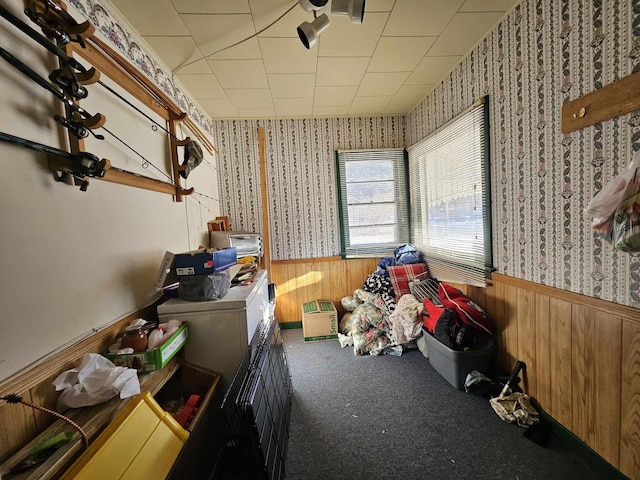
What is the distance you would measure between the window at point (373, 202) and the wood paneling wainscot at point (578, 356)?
1424 mm

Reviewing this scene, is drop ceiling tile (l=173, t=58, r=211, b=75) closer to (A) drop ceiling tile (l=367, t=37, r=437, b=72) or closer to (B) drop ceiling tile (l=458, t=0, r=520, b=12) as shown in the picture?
(A) drop ceiling tile (l=367, t=37, r=437, b=72)

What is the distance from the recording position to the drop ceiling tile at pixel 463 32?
5.61ft

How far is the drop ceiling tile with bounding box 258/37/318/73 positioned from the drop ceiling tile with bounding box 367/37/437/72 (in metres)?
0.49

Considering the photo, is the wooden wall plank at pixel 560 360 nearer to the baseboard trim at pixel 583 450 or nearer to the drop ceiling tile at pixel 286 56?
the baseboard trim at pixel 583 450

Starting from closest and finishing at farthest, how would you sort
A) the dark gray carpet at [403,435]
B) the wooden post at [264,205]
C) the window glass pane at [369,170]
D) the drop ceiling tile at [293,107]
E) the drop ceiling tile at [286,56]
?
the dark gray carpet at [403,435], the drop ceiling tile at [286,56], the drop ceiling tile at [293,107], the wooden post at [264,205], the window glass pane at [369,170]

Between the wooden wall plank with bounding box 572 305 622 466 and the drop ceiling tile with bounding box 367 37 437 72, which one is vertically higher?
the drop ceiling tile with bounding box 367 37 437 72

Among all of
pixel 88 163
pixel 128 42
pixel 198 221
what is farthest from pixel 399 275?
pixel 128 42

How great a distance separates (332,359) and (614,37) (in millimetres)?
2706

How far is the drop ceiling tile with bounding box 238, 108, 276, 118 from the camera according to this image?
9.58 ft

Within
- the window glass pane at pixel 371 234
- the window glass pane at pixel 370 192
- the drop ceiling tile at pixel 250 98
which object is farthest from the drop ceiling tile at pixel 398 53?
the window glass pane at pixel 371 234

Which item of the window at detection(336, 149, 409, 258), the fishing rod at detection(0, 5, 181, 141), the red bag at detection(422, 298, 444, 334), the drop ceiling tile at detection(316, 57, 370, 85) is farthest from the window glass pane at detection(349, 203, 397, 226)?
the fishing rod at detection(0, 5, 181, 141)

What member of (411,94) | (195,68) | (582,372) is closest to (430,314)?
(582,372)

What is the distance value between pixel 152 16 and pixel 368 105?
210 centimetres

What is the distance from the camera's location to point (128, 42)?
5.24ft
